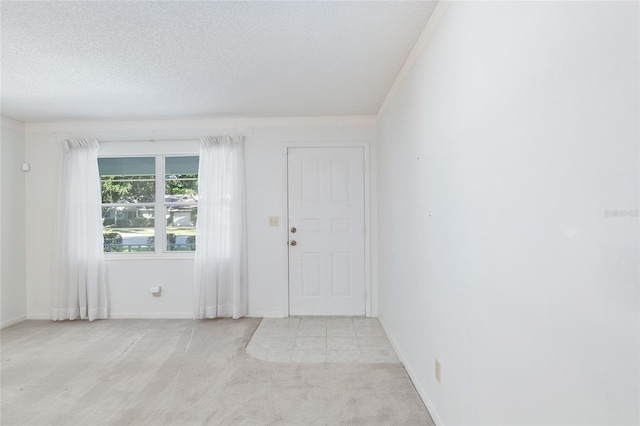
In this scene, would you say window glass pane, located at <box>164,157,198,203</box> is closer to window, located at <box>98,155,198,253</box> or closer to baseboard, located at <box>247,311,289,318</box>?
window, located at <box>98,155,198,253</box>

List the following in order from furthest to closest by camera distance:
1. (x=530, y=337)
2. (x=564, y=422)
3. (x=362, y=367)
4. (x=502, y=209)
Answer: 1. (x=362, y=367)
2. (x=502, y=209)
3. (x=530, y=337)
4. (x=564, y=422)

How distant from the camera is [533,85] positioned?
988 millimetres

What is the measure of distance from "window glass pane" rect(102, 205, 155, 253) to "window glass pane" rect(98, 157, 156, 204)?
0.12 m

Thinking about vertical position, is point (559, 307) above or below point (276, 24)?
below

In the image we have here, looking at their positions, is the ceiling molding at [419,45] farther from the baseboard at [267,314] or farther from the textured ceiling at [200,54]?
the baseboard at [267,314]

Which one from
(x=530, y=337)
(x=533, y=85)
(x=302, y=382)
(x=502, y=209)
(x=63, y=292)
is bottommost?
(x=302, y=382)

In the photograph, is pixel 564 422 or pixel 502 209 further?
pixel 502 209

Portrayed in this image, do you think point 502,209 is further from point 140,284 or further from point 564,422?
point 140,284

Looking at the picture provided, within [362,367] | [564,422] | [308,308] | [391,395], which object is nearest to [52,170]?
[308,308]

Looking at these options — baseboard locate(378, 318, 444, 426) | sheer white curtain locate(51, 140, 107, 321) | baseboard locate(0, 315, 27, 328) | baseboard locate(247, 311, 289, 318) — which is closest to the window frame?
sheer white curtain locate(51, 140, 107, 321)

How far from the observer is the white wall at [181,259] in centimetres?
384

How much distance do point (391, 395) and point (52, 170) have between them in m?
4.50

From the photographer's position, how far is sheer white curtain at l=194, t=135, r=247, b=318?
373cm

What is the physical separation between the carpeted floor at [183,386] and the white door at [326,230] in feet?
3.22
